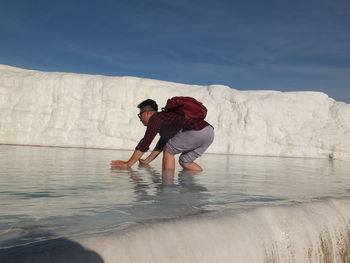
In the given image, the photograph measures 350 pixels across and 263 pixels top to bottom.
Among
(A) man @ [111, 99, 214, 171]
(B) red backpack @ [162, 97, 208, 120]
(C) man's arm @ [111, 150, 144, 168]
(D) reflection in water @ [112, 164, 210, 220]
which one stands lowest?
(D) reflection in water @ [112, 164, 210, 220]

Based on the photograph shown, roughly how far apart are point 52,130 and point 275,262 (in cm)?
1820

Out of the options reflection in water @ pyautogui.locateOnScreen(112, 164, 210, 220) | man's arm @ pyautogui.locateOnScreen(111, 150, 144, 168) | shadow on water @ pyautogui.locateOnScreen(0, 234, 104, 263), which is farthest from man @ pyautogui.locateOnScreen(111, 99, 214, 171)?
shadow on water @ pyautogui.locateOnScreen(0, 234, 104, 263)

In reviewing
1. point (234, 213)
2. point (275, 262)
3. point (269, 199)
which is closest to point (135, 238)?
point (234, 213)

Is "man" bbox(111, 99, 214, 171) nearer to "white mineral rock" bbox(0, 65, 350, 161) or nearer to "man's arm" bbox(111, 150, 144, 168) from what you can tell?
"man's arm" bbox(111, 150, 144, 168)

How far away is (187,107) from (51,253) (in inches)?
125

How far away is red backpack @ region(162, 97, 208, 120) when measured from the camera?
13.5ft

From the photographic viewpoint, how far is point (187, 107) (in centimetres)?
411

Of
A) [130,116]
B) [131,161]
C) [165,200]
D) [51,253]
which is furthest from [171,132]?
[130,116]

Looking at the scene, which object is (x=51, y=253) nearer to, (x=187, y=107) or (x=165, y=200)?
(x=165, y=200)

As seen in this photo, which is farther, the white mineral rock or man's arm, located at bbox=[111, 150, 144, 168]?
the white mineral rock

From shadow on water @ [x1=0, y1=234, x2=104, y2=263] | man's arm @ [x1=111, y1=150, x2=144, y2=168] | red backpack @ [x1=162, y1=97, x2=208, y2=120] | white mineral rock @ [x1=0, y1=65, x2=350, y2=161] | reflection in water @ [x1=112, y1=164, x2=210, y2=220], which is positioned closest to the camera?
shadow on water @ [x1=0, y1=234, x2=104, y2=263]

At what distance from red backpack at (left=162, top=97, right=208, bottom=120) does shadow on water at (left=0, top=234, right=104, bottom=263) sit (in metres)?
3.06

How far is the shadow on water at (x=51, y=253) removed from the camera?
1021mm

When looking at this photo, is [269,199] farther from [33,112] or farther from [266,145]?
[33,112]
